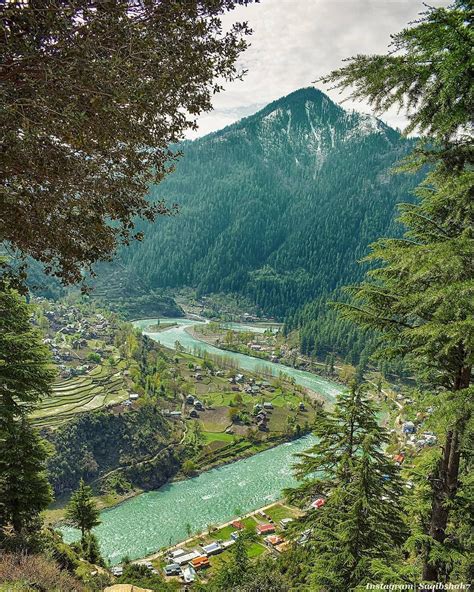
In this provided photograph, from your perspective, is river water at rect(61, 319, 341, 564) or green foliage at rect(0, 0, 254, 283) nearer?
green foliage at rect(0, 0, 254, 283)

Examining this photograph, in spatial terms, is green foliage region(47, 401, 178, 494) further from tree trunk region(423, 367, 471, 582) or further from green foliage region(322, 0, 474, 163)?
green foliage region(322, 0, 474, 163)

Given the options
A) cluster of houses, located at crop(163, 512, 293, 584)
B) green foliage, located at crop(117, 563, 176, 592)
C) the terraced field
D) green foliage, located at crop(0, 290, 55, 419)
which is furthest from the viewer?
the terraced field

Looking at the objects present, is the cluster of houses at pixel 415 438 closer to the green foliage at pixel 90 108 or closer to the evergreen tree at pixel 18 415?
the evergreen tree at pixel 18 415

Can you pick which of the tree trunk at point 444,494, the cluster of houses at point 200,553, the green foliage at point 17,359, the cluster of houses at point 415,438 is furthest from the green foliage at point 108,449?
the tree trunk at point 444,494

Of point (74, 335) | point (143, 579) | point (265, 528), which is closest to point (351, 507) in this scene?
point (143, 579)

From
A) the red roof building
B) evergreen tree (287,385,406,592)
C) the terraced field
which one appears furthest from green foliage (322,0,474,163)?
the terraced field

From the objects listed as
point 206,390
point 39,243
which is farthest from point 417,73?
point 206,390
